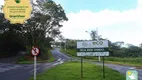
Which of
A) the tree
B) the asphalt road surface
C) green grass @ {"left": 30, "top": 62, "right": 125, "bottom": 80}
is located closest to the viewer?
green grass @ {"left": 30, "top": 62, "right": 125, "bottom": 80}

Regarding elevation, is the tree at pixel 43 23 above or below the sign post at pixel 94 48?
above

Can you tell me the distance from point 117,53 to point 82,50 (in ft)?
231

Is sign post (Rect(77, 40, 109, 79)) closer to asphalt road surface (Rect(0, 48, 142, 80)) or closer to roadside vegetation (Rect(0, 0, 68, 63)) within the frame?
asphalt road surface (Rect(0, 48, 142, 80))

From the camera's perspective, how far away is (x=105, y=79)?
22.3 meters

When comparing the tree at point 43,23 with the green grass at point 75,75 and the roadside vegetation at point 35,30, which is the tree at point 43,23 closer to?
the roadside vegetation at point 35,30

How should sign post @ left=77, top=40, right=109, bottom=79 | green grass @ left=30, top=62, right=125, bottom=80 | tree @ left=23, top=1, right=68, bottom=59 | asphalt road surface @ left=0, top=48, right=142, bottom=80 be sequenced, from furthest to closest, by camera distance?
tree @ left=23, top=1, right=68, bottom=59
asphalt road surface @ left=0, top=48, right=142, bottom=80
green grass @ left=30, top=62, right=125, bottom=80
sign post @ left=77, top=40, right=109, bottom=79

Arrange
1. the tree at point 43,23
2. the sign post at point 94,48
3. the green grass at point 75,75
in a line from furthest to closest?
1. the tree at point 43,23
2. the green grass at point 75,75
3. the sign post at point 94,48

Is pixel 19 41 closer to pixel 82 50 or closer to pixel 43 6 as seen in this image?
pixel 43 6

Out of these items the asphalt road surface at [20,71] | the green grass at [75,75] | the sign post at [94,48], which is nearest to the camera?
the sign post at [94,48]

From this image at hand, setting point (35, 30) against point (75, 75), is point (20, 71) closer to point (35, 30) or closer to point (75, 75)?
point (75, 75)

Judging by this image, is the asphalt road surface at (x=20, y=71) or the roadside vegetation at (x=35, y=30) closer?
the asphalt road surface at (x=20, y=71)

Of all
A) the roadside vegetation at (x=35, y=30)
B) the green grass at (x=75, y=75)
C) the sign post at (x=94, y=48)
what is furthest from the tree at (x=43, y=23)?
the sign post at (x=94, y=48)

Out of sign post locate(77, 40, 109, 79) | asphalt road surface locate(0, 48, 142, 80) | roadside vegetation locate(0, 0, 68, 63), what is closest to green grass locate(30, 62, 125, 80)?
asphalt road surface locate(0, 48, 142, 80)

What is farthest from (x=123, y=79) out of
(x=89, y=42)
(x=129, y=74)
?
(x=129, y=74)
